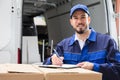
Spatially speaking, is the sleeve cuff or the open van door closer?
the sleeve cuff

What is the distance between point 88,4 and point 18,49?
1.71m

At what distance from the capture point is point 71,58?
3.07 m

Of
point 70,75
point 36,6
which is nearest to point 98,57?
point 70,75

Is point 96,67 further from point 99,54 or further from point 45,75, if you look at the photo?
point 45,75

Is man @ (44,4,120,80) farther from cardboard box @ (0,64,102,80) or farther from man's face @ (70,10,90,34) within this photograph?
cardboard box @ (0,64,102,80)

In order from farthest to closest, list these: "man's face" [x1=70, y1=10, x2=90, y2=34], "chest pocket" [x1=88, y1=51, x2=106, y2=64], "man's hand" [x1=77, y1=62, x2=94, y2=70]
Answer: "man's face" [x1=70, y1=10, x2=90, y2=34] < "chest pocket" [x1=88, y1=51, x2=106, y2=64] < "man's hand" [x1=77, y1=62, x2=94, y2=70]

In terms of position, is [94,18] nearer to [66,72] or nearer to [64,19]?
[64,19]

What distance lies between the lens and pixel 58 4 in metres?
6.79

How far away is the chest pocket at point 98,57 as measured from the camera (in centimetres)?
298

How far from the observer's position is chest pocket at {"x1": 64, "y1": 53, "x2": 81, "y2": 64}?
9.95ft

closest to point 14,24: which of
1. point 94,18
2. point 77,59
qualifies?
point 77,59

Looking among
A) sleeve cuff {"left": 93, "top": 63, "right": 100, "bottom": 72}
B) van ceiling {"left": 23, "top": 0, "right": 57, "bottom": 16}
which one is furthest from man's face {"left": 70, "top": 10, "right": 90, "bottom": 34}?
van ceiling {"left": 23, "top": 0, "right": 57, "bottom": 16}

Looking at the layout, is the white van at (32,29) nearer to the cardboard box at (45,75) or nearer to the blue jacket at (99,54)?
the blue jacket at (99,54)

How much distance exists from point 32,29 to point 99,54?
2880 millimetres
